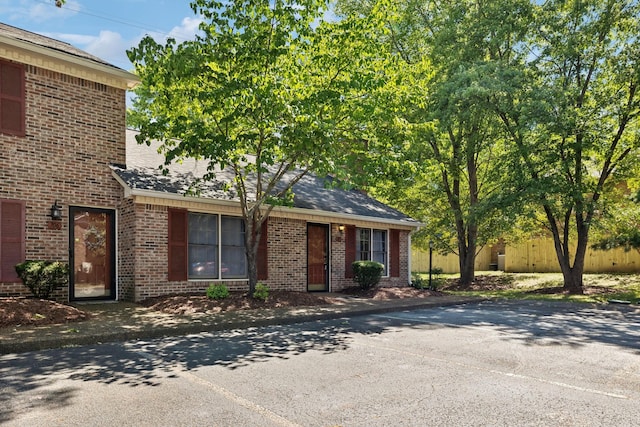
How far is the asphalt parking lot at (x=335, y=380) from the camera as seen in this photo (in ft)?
13.5

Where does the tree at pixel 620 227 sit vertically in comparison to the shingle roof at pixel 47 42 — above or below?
below

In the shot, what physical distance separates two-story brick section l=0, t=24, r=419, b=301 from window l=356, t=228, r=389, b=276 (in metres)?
3.75

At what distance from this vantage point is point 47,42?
11.8 meters

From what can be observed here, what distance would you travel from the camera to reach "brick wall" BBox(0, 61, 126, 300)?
10.4 m

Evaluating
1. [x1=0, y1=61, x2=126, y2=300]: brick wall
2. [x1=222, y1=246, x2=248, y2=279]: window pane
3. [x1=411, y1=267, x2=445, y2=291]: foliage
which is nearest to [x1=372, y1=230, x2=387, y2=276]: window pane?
[x1=411, y1=267, x2=445, y2=291]: foliage

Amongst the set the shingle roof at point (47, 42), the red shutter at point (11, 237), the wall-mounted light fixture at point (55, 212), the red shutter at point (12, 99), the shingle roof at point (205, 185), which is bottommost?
the red shutter at point (11, 237)

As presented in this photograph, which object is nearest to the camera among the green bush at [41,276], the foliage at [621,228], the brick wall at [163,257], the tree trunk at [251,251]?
the green bush at [41,276]

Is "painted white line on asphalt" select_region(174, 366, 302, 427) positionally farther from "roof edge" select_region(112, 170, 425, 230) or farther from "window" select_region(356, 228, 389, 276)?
"window" select_region(356, 228, 389, 276)

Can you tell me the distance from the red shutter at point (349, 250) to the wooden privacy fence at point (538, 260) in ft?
41.2

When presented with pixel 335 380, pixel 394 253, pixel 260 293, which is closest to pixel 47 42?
pixel 260 293

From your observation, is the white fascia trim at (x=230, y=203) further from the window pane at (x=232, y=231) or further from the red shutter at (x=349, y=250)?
the window pane at (x=232, y=231)

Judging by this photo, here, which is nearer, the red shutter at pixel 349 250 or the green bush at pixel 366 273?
the green bush at pixel 366 273

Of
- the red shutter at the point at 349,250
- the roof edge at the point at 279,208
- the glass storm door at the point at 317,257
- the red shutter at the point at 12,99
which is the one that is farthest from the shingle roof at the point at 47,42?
the red shutter at the point at 349,250

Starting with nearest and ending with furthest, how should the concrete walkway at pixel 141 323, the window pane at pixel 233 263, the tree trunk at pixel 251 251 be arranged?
the concrete walkway at pixel 141 323 → the tree trunk at pixel 251 251 → the window pane at pixel 233 263
